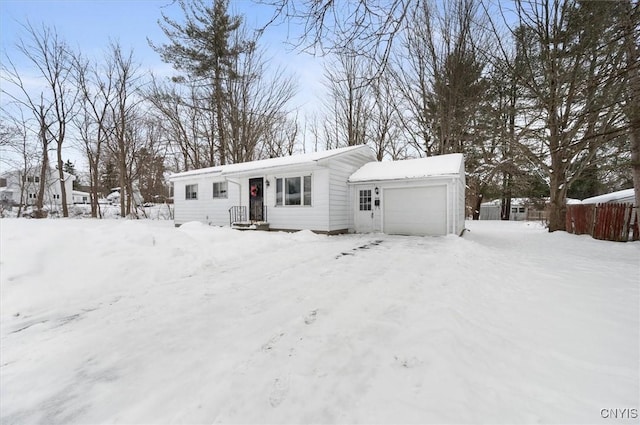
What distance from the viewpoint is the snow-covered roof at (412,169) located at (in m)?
9.91

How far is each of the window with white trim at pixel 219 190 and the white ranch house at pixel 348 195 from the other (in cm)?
20

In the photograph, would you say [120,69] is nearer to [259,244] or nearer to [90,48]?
[90,48]

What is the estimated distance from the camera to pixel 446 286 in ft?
13.5

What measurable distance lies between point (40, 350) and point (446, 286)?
4787mm

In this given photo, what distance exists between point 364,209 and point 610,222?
8.28 meters

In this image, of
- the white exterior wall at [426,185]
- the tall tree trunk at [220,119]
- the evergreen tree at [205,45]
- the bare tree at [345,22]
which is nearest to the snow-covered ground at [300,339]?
the bare tree at [345,22]

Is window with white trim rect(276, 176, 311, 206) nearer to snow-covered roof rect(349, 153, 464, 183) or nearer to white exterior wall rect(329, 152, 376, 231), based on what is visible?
white exterior wall rect(329, 152, 376, 231)

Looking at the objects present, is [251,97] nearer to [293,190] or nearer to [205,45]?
[205,45]

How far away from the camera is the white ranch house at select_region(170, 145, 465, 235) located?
395 inches

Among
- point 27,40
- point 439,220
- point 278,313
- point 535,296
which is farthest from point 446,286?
point 27,40

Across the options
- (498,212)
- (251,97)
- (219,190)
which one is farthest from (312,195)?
(498,212)

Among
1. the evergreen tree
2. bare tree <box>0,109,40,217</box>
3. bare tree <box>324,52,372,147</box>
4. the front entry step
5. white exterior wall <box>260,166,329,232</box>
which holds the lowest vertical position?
the front entry step

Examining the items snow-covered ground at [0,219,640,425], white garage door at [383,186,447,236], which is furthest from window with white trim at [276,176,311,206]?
snow-covered ground at [0,219,640,425]

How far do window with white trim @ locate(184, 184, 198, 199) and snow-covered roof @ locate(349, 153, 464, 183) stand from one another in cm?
838
